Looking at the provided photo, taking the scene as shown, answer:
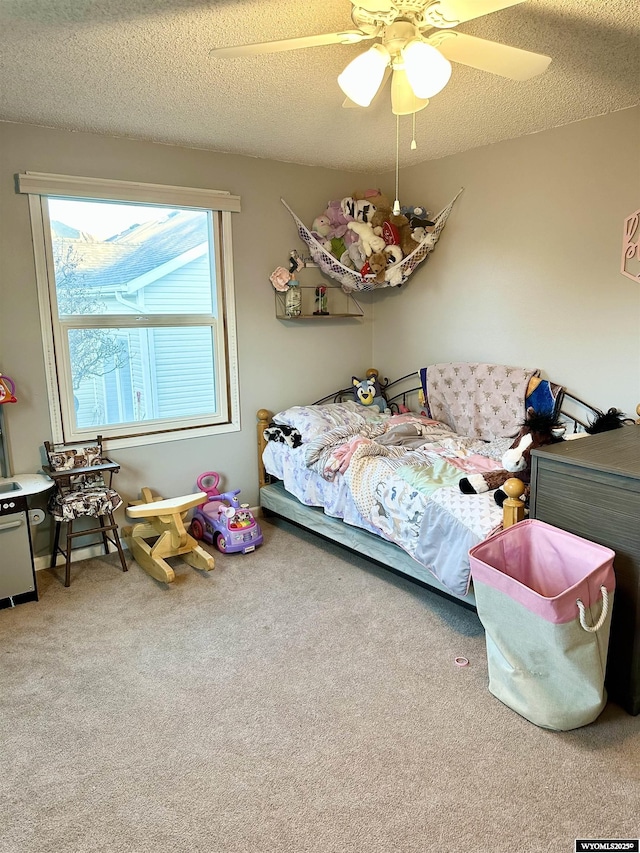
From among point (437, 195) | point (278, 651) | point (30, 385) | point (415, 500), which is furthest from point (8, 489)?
point (437, 195)

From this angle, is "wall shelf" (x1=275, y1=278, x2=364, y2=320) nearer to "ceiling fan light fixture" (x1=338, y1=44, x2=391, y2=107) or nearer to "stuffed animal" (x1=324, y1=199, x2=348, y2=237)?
"stuffed animal" (x1=324, y1=199, x2=348, y2=237)

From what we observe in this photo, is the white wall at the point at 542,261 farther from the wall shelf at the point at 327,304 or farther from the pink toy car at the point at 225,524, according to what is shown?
the pink toy car at the point at 225,524

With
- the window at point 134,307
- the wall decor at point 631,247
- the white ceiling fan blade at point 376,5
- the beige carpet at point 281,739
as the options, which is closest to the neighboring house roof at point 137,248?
the window at point 134,307

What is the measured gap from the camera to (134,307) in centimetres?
353

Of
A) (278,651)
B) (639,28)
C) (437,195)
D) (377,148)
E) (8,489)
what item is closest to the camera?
(639,28)

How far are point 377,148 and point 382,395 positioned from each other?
1723 mm

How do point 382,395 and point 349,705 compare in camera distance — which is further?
point 382,395

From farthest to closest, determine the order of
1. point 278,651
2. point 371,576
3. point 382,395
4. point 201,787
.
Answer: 1. point 382,395
2. point 371,576
3. point 278,651
4. point 201,787

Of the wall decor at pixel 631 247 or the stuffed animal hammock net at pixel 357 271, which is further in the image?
the stuffed animal hammock net at pixel 357 271

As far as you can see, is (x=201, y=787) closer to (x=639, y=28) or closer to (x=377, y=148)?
(x=639, y=28)

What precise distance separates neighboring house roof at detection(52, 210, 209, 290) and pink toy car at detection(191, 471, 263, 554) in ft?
4.50

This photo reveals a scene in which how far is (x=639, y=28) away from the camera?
2.08 metres

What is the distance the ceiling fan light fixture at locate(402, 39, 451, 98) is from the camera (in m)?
1.76

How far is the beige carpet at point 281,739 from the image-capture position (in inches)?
62.6
